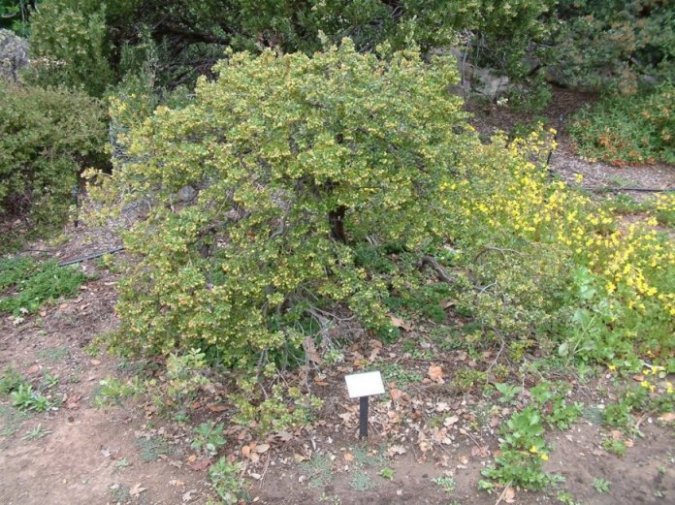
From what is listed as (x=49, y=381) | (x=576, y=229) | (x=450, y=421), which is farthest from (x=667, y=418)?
(x=49, y=381)

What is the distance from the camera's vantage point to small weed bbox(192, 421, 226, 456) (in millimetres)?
3125

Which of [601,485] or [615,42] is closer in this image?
[601,485]

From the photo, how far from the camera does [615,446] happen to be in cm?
322

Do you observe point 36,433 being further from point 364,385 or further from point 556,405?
point 556,405

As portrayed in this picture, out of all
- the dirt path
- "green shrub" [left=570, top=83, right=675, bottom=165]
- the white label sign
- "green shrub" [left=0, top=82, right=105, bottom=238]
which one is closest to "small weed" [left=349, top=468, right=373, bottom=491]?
the dirt path

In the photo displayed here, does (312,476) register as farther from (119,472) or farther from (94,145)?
(94,145)

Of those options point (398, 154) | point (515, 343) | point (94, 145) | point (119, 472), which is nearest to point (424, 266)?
point (515, 343)

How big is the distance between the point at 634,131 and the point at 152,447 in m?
6.62

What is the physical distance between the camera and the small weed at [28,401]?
11.6 ft

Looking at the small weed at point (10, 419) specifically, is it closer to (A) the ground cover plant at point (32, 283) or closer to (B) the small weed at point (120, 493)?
(B) the small weed at point (120, 493)

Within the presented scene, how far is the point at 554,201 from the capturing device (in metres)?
5.04

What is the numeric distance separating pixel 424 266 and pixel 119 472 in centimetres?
231

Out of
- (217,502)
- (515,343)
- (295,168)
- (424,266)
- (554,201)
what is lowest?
(217,502)

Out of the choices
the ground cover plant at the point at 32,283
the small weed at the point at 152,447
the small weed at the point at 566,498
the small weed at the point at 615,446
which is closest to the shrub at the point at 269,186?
the small weed at the point at 152,447
